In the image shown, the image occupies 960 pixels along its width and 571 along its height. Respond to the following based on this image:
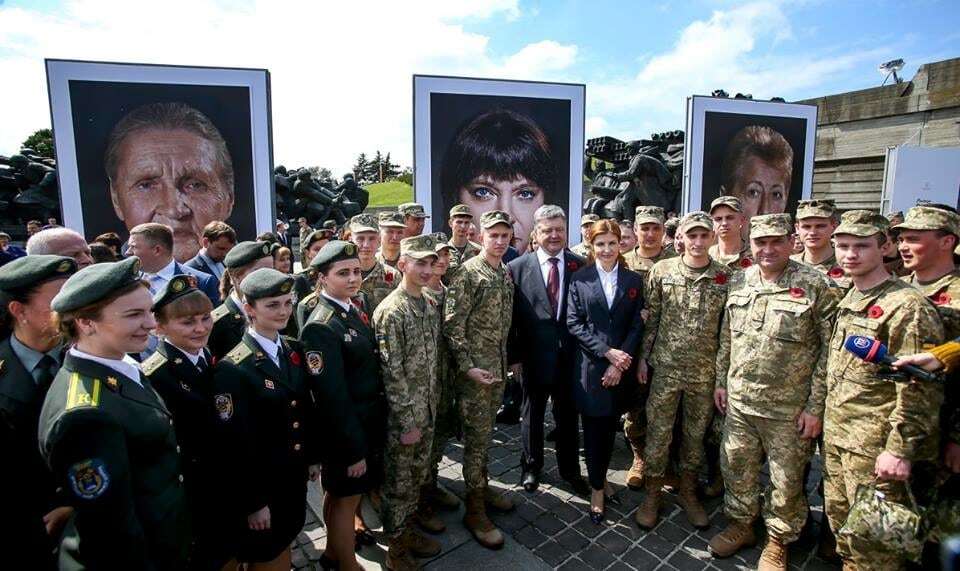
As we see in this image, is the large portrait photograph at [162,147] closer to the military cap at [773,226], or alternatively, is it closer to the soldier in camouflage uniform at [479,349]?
the soldier in camouflage uniform at [479,349]

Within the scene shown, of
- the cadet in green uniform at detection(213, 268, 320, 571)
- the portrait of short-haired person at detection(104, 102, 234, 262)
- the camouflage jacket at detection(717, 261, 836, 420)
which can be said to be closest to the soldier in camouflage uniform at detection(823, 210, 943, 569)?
the camouflage jacket at detection(717, 261, 836, 420)

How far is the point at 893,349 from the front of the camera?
266 cm

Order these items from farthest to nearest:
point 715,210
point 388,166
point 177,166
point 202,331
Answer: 1. point 388,166
2. point 177,166
3. point 715,210
4. point 202,331

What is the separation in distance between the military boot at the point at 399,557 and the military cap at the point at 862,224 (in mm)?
3436

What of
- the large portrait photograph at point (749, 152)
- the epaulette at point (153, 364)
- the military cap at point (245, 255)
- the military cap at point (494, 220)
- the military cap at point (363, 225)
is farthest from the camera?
the large portrait photograph at point (749, 152)

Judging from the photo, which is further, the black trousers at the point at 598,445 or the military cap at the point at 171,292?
the black trousers at the point at 598,445

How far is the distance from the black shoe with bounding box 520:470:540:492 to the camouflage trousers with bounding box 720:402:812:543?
1.51 meters

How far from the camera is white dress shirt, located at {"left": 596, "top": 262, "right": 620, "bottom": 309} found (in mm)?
3779

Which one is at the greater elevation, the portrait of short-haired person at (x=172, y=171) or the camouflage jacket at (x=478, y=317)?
the portrait of short-haired person at (x=172, y=171)

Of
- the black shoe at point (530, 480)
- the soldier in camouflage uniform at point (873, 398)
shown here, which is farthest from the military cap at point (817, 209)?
the black shoe at point (530, 480)

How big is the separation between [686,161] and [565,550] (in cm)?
652

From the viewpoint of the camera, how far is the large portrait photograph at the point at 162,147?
5176 mm

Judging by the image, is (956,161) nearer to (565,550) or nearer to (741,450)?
(741,450)

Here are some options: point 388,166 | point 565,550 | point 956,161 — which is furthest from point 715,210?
point 388,166
